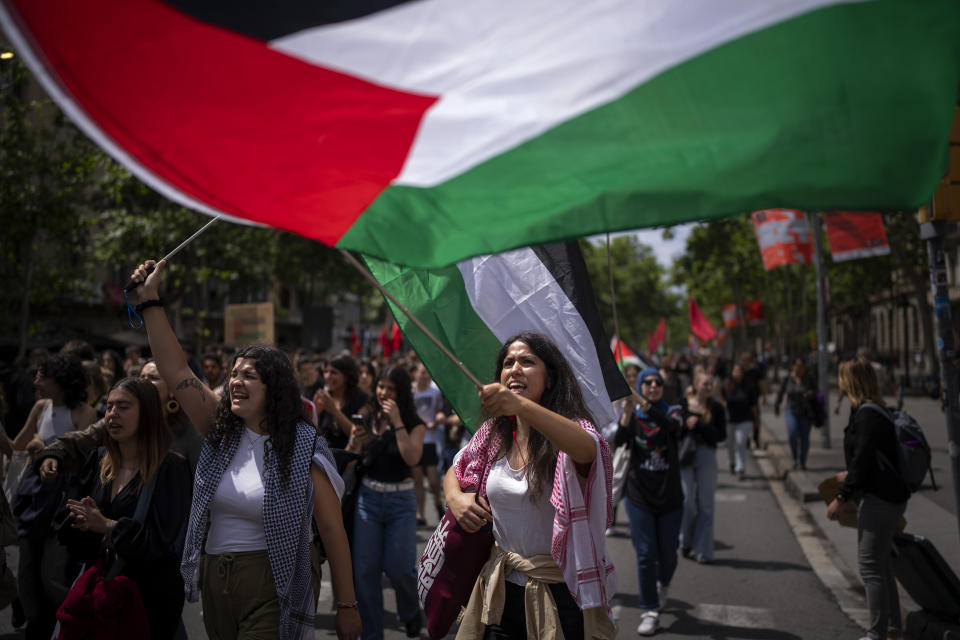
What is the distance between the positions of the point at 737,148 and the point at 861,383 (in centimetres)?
418

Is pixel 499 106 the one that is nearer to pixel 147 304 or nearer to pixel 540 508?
pixel 540 508

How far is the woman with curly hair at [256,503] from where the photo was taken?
3.55 m

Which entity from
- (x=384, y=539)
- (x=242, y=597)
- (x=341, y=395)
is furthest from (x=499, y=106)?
(x=341, y=395)

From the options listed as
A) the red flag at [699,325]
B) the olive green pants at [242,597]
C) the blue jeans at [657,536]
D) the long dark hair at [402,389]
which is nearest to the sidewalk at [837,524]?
the blue jeans at [657,536]

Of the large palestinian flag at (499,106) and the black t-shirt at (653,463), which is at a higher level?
the large palestinian flag at (499,106)

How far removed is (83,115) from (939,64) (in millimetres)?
2243

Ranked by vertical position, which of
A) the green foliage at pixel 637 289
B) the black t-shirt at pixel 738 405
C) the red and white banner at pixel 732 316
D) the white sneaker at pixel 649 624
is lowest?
the white sneaker at pixel 649 624

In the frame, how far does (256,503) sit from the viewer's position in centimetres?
358

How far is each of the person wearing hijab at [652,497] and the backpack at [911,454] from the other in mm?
1679

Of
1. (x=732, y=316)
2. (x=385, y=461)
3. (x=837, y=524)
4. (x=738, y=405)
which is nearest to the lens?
(x=385, y=461)

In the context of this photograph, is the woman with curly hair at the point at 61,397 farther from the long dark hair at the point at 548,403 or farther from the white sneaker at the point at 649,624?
the white sneaker at the point at 649,624

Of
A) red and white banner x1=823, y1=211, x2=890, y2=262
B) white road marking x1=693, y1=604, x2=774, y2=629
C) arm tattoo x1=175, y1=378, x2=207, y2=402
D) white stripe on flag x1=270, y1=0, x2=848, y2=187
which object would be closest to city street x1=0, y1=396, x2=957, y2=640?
white road marking x1=693, y1=604, x2=774, y2=629

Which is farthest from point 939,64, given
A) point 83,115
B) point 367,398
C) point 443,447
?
point 443,447

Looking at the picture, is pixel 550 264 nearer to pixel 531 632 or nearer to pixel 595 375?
pixel 595 375
